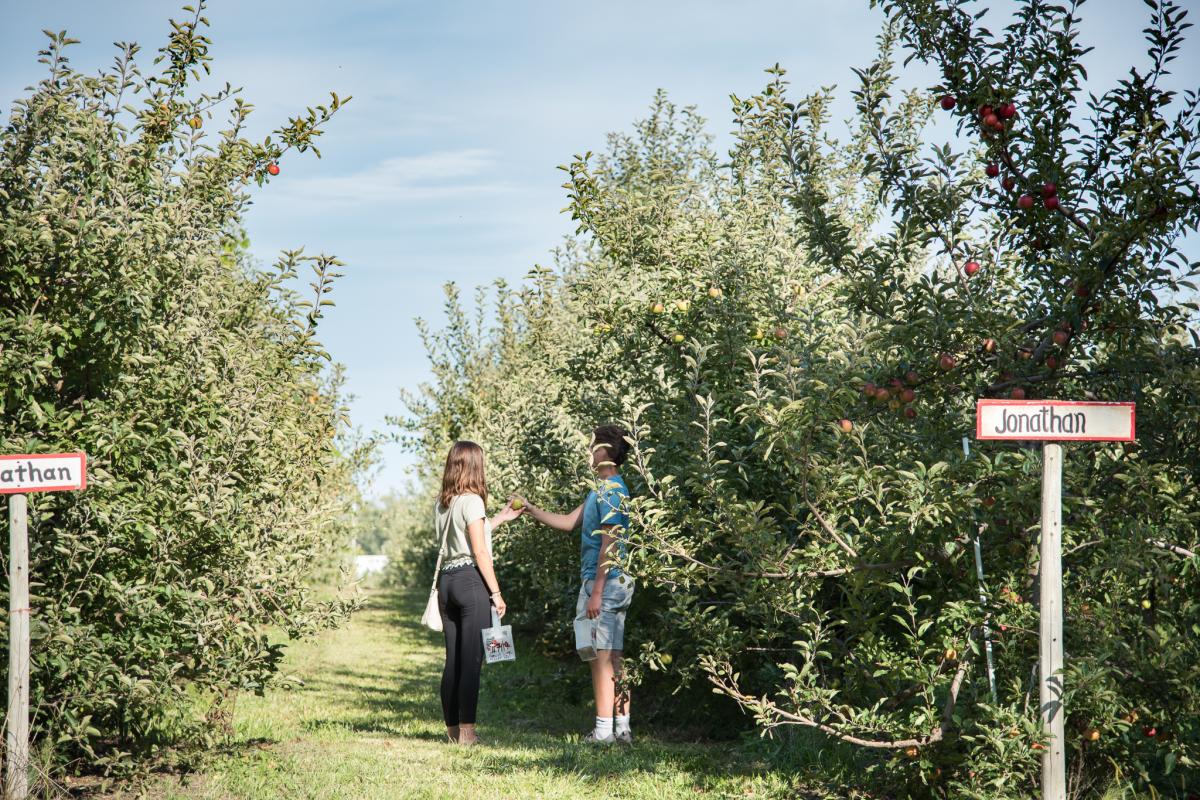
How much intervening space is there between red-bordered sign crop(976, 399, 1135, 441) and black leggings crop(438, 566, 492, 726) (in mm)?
3840

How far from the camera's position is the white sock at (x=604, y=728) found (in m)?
6.77

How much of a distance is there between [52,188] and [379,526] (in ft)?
77.2

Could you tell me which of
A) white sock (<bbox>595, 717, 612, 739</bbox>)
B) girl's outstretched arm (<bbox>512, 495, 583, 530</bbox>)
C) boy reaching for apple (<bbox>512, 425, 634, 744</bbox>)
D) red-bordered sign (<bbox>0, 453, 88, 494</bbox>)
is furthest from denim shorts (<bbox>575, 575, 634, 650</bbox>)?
red-bordered sign (<bbox>0, 453, 88, 494</bbox>)

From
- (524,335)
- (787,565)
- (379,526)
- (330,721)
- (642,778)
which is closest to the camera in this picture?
(787,565)

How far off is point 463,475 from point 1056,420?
3.96 meters

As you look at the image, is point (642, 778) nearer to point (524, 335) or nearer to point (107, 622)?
point (107, 622)

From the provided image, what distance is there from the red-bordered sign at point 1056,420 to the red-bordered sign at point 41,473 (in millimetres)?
3641

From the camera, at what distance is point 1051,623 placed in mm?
3902

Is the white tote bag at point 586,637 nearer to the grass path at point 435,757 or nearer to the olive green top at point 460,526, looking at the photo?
the grass path at point 435,757

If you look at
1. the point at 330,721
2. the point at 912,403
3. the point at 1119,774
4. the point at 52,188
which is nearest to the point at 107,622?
the point at 52,188

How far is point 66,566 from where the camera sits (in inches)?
203

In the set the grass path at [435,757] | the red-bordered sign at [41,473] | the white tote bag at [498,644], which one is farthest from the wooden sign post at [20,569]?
the white tote bag at [498,644]

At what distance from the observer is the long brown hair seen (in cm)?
689

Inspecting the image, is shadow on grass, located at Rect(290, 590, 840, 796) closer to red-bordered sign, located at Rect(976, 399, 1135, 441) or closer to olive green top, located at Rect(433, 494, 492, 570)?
olive green top, located at Rect(433, 494, 492, 570)
